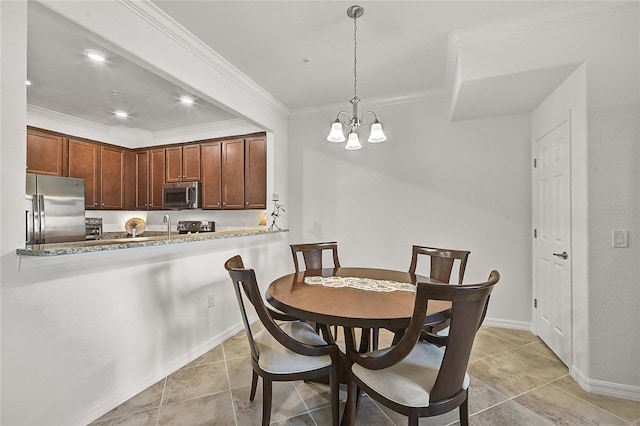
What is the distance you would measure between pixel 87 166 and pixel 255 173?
8.32 ft

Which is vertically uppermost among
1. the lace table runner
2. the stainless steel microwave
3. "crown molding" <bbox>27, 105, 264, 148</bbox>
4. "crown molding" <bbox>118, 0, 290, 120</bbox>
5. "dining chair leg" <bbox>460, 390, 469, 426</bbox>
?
"crown molding" <bbox>118, 0, 290, 120</bbox>

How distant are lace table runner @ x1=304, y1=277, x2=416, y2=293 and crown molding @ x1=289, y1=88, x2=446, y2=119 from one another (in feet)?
7.86

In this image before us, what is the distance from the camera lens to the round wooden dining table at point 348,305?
1433mm

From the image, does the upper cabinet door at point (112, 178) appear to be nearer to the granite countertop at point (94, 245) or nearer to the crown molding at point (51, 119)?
the crown molding at point (51, 119)

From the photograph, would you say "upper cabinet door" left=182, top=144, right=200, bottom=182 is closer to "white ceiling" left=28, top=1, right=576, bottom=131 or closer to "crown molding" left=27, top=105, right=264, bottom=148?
"crown molding" left=27, top=105, right=264, bottom=148

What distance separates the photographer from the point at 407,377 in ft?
4.61

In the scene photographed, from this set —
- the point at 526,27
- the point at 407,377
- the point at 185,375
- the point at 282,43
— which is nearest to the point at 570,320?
the point at 407,377

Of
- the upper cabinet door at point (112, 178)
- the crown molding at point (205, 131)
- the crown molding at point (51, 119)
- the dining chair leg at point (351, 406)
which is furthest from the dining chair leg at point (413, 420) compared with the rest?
the crown molding at point (51, 119)

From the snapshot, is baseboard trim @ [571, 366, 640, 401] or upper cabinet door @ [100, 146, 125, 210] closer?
baseboard trim @ [571, 366, 640, 401]

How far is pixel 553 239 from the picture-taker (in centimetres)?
264

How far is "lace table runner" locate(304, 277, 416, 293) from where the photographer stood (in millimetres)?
1993

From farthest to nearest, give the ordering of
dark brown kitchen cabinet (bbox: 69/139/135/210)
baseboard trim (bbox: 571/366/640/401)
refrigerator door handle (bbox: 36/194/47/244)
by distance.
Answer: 1. dark brown kitchen cabinet (bbox: 69/139/135/210)
2. refrigerator door handle (bbox: 36/194/47/244)
3. baseboard trim (bbox: 571/366/640/401)

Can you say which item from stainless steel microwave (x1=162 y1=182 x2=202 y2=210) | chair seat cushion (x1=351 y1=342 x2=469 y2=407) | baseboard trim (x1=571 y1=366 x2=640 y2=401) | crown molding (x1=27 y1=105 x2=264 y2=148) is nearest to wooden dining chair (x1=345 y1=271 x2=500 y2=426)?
chair seat cushion (x1=351 y1=342 x2=469 y2=407)

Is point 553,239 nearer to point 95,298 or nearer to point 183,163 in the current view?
point 95,298
